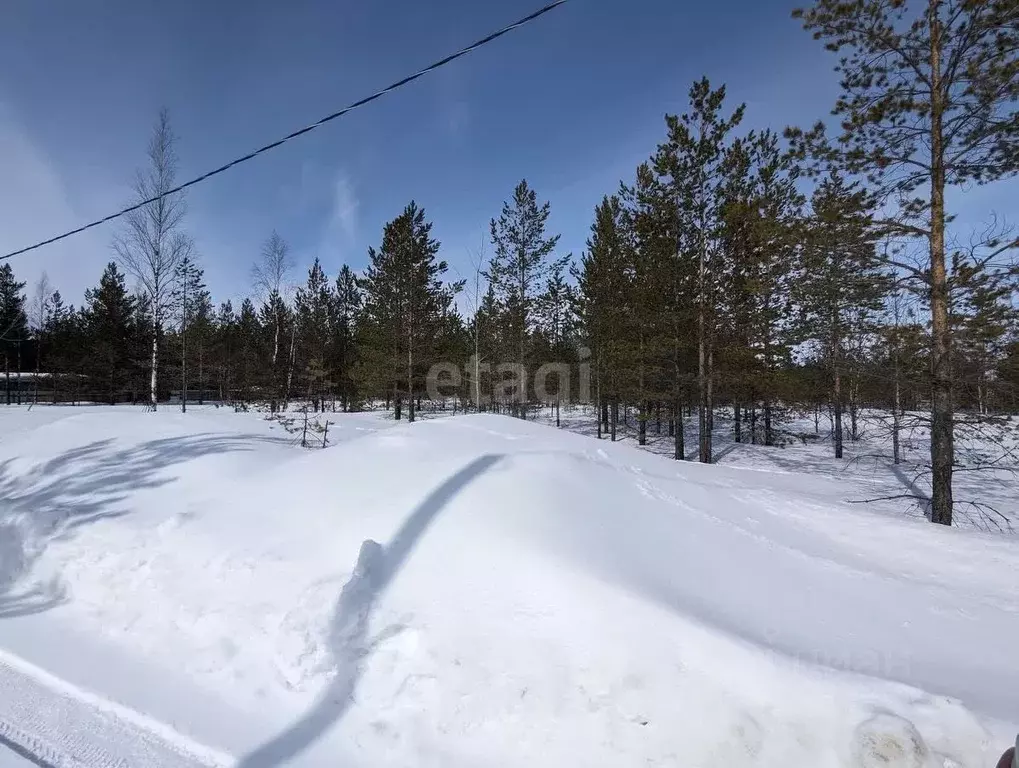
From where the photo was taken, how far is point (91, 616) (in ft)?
12.0

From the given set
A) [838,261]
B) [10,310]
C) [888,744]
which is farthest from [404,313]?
[10,310]

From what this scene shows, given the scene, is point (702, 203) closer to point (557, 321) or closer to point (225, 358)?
point (557, 321)

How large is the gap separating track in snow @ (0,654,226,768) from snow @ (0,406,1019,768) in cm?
2

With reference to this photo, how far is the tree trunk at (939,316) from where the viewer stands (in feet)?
21.3

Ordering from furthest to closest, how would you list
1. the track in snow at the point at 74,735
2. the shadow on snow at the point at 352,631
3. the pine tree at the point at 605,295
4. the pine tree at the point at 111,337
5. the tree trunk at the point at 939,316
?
the pine tree at the point at 111,337 → the pine tree at the point at 605,295 → the tree trunk at the point at 939,316 → the shadow on snow at the point at 352,631 → the track in snow at the point at 74,735

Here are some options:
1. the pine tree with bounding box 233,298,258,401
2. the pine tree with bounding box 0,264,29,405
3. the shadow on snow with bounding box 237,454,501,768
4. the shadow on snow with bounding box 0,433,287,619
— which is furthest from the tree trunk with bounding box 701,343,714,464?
the pine tree with bounding box 0,264,29,405

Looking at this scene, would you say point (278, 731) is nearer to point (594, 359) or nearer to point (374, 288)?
point (594, 359)

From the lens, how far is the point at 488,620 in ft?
9.89

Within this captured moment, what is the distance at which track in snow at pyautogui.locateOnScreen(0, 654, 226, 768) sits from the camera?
2334 mm

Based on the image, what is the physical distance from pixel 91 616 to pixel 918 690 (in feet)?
18.3

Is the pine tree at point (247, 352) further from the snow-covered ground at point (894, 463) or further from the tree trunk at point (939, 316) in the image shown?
the tree trunk at point (939, 316)

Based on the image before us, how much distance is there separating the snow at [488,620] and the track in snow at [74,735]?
0.8 inches

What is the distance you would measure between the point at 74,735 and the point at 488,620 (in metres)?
2.31

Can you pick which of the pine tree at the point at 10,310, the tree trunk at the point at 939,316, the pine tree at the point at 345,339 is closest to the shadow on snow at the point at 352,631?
the tree trunk at the point at 939,316
